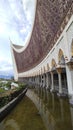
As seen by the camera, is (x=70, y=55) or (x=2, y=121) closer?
(x=2, y=121)

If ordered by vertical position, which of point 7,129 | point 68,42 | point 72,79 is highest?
point 68,42

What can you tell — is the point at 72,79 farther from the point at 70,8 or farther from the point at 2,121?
the point at 2,121

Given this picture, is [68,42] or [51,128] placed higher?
[68,42]

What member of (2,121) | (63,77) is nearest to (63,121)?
(2,121)

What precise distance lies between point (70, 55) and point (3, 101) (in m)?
4.26

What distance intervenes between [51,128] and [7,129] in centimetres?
132

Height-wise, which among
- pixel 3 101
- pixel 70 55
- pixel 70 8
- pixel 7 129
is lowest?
pixel 7 129

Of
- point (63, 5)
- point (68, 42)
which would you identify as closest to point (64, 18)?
point (63, 5)

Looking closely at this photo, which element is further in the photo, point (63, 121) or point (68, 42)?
point (68, 42)

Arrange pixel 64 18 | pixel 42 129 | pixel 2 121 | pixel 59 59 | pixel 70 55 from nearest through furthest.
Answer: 1. pixel 42 129
2. pixel 2 121
3. pixel 70 55
4. pixel 64 18
5. pixel 59 59

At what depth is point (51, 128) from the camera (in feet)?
13.7

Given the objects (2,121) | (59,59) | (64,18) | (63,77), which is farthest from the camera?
(63,77)

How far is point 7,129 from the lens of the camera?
4367 mm

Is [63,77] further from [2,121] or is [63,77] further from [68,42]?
[2,121]
